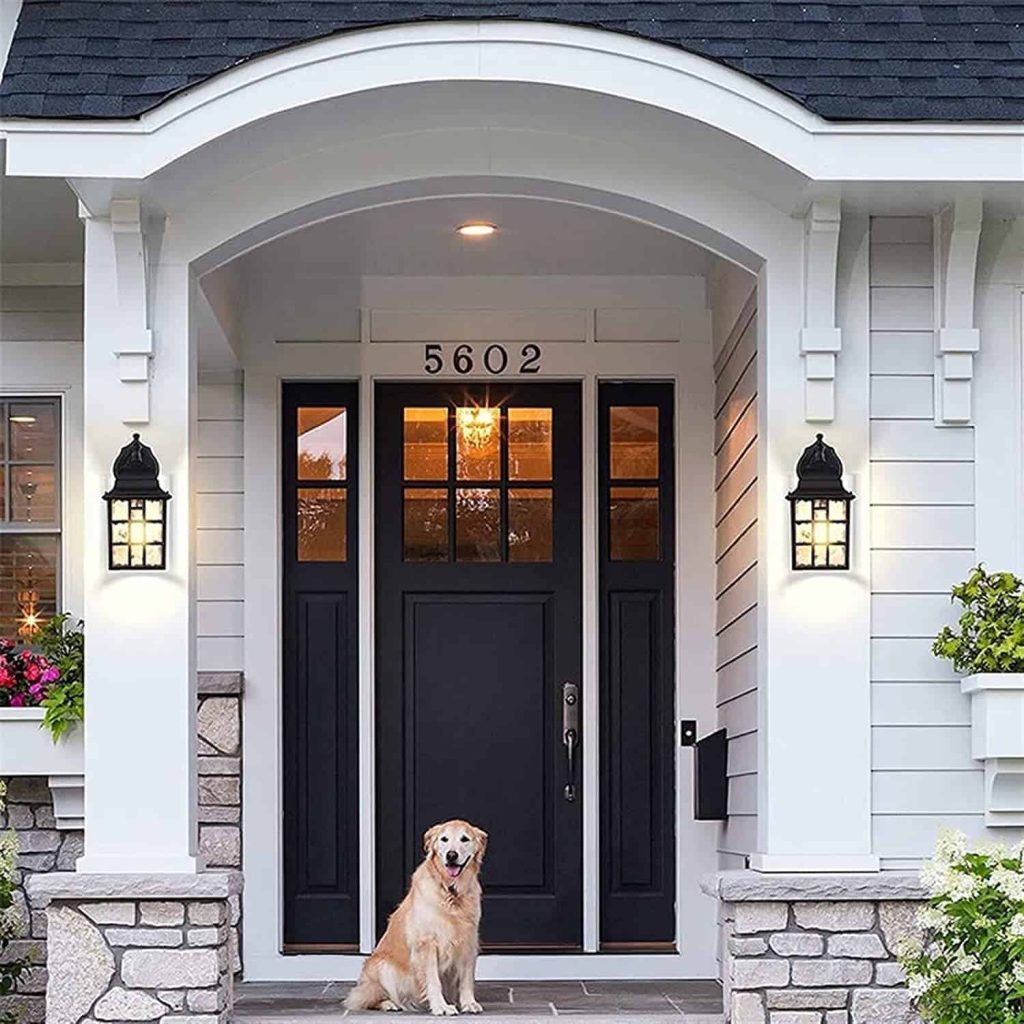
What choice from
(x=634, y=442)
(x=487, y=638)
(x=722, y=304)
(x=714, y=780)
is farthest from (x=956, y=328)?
(x=487, y=638)

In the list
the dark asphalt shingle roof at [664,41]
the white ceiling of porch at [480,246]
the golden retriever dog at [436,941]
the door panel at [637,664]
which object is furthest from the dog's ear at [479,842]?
the dark asphalt shingle roof at [664,41]

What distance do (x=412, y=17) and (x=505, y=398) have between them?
249 cm

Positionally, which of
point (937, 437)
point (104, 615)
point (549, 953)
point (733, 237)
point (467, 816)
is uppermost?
point (733, 237)

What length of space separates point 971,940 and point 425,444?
3.21 meters

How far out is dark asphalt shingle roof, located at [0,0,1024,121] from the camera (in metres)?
5.23

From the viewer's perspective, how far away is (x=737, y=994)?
543 cm

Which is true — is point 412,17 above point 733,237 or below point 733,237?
above

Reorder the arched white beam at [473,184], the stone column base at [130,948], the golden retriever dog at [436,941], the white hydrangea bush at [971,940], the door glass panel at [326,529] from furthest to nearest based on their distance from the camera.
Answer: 1. the door glass panel at [326,529]
2. the golden retriever dog at [436,941]
3. the arched white beam at [473,184]
4. the stone column base at [130,948]
5. the white hydrangea bush at [971,940]

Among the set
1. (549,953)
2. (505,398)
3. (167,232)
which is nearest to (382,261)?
(505,398)

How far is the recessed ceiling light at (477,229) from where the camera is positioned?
6.84m

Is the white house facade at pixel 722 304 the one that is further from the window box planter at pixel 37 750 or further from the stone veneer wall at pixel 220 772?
the stone veneer wall at pixel 220 772

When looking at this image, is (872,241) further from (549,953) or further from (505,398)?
(549,953)

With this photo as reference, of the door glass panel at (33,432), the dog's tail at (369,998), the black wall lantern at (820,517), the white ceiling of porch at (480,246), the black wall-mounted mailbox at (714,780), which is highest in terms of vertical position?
the white ceiling of porch at (480,246)

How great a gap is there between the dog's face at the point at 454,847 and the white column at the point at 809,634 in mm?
1010
